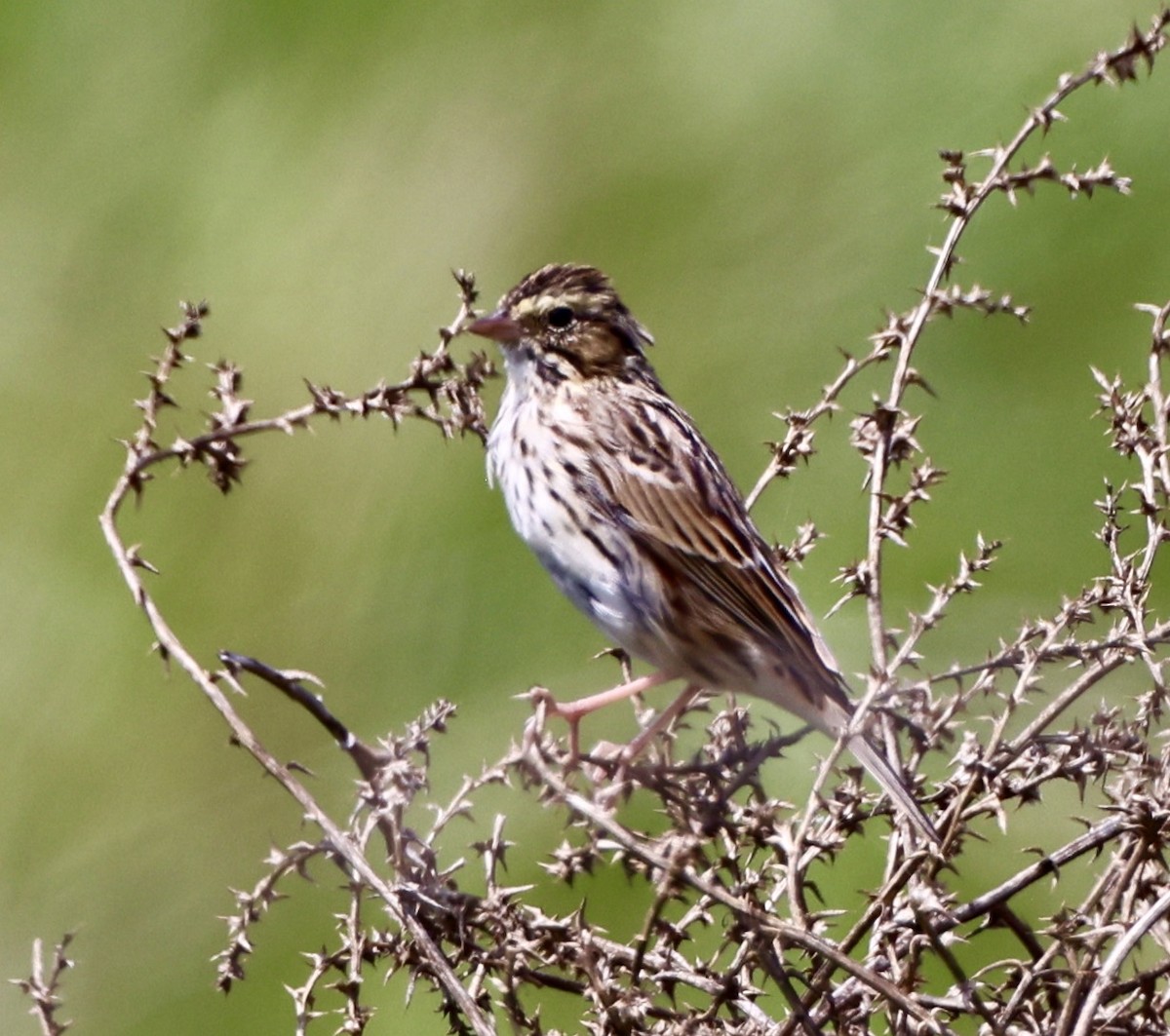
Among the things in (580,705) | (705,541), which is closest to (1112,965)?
(580,705)

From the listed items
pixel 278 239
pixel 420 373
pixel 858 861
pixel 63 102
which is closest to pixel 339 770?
pixel 858 861

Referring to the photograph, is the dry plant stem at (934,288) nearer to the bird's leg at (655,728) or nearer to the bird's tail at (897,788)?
the bird's tail at (897,788)

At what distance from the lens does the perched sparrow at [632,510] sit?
11.5 feet

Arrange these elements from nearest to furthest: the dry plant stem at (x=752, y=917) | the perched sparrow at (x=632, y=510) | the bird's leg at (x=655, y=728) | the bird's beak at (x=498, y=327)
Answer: the dry plant stem at (x=752, y=917), the bird's leg at (x=655, y=728), the perched sparrow at (x=632, y=510), the bird's beak at (x=498, y=327)

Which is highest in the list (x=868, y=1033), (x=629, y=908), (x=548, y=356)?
(x=548, y=356)

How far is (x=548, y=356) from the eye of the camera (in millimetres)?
3965

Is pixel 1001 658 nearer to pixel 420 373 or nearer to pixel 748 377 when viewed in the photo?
pixel 420 373

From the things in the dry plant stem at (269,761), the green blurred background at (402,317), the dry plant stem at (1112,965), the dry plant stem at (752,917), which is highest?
the green blurred background at (402,317)

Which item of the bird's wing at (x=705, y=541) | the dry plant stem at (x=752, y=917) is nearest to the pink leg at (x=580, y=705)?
the bird's wing at (x=705, y=541)

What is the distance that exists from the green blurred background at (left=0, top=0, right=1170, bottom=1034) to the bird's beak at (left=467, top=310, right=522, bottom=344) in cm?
106

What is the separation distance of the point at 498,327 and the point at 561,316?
0.46 feet

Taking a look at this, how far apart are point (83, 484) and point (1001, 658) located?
16.0 feet

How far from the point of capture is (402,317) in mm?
6684

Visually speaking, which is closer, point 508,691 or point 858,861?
point 858,861
